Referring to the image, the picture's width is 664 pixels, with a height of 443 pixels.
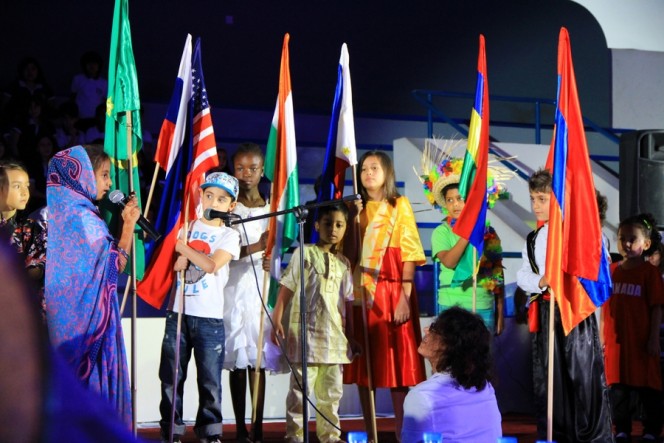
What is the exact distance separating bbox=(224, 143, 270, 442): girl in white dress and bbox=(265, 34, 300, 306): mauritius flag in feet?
0.33

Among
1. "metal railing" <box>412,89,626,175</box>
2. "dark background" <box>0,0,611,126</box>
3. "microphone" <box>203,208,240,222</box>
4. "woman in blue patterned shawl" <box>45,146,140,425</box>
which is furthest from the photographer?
"dark background" <box>0,0,611,126</box>

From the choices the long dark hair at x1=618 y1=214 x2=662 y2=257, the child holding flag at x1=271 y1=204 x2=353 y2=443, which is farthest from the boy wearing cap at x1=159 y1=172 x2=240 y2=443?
the long dark hair at x1=618 y1=214 x2=662 y2=257

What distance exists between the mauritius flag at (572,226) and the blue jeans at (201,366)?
162 cm

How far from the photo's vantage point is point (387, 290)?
523 cm

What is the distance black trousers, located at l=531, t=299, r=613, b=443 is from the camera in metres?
4.68

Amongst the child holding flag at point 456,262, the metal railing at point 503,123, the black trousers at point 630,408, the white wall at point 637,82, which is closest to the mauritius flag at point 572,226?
the child holding flag at point 456,262

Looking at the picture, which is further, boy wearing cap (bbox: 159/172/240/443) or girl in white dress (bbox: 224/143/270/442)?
girl in white dress (bbox: 224/143/270/442)

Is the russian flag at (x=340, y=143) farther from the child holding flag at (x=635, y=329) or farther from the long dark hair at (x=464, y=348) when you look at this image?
the long dark hair at (x=464, y=348)

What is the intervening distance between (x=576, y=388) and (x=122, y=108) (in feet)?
8.34

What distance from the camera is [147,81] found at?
9852mm

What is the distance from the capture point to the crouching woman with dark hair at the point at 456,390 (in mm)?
3096

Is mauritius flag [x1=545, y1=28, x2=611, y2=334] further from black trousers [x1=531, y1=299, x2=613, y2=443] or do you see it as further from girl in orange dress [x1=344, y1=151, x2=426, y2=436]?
girl in orange dress [x1=344, y1=151, x2=426, y2=436]

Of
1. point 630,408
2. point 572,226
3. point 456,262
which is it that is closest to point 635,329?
point 630,408

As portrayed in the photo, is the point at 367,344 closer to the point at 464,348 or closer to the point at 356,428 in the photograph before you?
the point at 356,428
